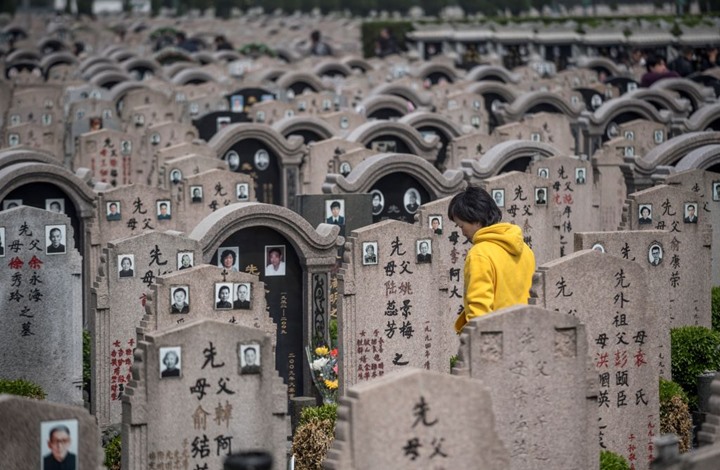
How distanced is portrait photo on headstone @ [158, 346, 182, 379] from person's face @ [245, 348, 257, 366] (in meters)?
0.43

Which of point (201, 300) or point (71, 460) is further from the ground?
point (201, 300)

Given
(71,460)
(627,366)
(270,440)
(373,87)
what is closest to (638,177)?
(627,366)

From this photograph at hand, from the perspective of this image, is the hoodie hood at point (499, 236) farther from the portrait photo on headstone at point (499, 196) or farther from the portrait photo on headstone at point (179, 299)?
the portrait photo on headstone at point (499, 196)

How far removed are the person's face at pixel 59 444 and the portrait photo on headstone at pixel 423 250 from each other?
5.45 metres

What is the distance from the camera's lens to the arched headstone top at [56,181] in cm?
1802

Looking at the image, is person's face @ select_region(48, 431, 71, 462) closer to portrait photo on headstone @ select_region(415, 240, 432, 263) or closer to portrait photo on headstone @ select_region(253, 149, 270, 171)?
portrait photo on headstone @ select_region(415, 240, 432, 263)

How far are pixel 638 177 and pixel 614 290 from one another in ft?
26.2

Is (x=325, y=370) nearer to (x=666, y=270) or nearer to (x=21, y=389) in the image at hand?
(x=21, y=389)

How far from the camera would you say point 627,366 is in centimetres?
1251

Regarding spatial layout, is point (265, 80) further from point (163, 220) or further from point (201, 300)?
point (201, 300)

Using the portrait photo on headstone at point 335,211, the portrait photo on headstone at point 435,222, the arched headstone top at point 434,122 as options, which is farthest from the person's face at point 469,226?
the arched headstone top at point 434,122

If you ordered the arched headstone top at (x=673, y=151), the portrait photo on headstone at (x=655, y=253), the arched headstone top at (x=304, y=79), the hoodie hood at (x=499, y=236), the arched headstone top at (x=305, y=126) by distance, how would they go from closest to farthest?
the hoodie hood at (x=499, y=236) → the portrait photo on headstone at (x=655, y=253) → the arched headstone top at (x=673, y=151) → the arched headstone top at (x=305, y=126) → the arched headstone top at (x=304, y=79)

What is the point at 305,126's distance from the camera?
25922 millimetres

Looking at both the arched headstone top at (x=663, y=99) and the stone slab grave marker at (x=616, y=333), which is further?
the arched headstone top at (x=663, y=99)
